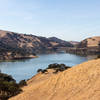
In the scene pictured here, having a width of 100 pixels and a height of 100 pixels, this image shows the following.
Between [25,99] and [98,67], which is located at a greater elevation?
[98,67]

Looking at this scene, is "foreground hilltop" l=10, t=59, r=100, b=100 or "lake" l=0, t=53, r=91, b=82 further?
"lake" l=0, t=53, r=91, b=82

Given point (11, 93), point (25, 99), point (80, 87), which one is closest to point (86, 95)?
point (80, 87)

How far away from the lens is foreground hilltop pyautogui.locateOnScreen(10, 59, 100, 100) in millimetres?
15430

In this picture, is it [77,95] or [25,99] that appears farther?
[25,99]

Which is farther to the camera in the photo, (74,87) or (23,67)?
(23,67)

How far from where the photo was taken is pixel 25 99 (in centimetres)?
1898

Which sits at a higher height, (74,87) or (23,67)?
(74,87)

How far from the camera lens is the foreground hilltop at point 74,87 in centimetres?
1543

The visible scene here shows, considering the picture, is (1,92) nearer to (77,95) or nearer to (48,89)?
(48,89)

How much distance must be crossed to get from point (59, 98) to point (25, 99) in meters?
4.97

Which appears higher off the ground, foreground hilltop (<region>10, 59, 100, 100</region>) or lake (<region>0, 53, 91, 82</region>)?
foreground hilltop (<region>10, 59, 100, 100</region>)

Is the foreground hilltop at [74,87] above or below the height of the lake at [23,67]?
above

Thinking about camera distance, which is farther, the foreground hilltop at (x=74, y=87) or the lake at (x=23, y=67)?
the lake at (x=23, y=67)

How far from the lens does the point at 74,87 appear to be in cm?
1772
